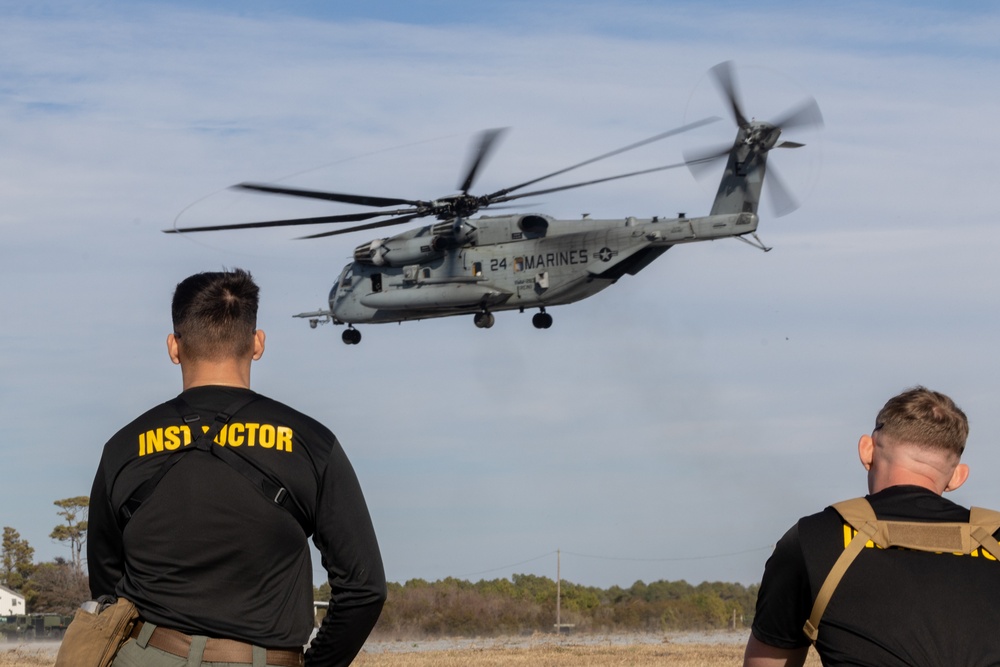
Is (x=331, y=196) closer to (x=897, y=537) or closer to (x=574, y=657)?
(x=574, y=657)

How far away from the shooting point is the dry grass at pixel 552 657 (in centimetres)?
Answer: 2133

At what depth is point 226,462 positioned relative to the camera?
153 inches

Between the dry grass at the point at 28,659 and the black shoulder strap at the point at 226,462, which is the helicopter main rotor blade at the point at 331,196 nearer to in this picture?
the dry grass at the point at 28,659

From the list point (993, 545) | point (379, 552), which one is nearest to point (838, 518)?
point (993, 545)

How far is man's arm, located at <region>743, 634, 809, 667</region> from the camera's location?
3822mm

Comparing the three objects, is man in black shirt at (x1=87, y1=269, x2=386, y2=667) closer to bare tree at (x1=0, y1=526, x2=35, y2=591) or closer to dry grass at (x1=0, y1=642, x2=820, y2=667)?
dry grass at (x1=0, y1=642, x2=820, y2=667)

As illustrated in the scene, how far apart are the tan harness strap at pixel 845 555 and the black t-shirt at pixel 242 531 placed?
1.25m

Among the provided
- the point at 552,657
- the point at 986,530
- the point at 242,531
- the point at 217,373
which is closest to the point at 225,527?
the point at 242,531

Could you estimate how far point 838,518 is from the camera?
3.71 metres

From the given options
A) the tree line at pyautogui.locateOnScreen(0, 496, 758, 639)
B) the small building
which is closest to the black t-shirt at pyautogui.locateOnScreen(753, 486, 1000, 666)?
the tree line at pyautogui.locateOnScreen(0, 496, 758, 639)

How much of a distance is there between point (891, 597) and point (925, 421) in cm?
52

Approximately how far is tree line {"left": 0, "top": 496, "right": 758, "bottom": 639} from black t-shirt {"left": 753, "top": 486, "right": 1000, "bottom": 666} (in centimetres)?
3688


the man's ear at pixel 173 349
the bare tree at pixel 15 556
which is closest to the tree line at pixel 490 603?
the bare tree at pixel 15 556

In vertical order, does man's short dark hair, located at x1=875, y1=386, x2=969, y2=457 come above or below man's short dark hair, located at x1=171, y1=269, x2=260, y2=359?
below
